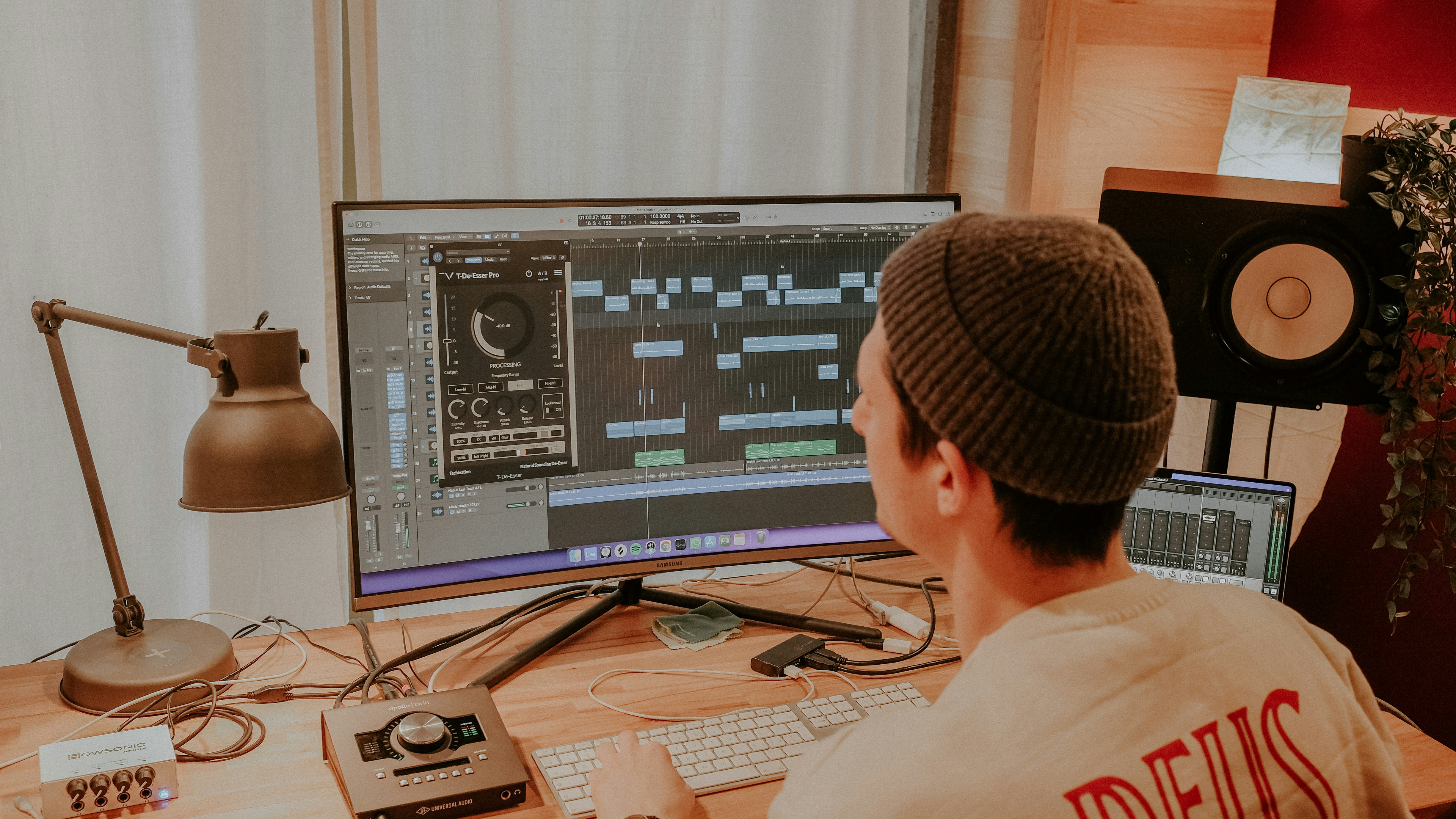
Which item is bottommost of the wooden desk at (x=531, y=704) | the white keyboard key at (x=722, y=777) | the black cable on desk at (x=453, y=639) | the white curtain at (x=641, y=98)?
the wooden desk at (x=531, y=704)

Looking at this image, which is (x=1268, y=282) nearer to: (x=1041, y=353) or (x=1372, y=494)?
(x=1372, y=494)

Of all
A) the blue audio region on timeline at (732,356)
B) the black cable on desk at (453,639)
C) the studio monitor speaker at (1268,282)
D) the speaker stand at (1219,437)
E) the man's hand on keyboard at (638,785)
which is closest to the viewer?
the man's hand on keyboard at (638,785)

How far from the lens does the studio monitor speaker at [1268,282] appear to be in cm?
150

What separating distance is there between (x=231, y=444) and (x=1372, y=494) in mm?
1899

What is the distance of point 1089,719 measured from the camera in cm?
73

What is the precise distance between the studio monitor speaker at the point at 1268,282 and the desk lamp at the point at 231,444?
1.10 meters

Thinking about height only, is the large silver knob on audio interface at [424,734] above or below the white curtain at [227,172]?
below

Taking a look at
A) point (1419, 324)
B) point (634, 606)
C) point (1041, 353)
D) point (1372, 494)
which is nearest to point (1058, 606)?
point (1041, 353)

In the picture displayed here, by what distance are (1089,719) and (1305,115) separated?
1.31 meters

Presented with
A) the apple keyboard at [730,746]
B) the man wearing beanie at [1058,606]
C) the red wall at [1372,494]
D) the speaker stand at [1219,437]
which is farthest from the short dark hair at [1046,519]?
the red wall at [1372,494]

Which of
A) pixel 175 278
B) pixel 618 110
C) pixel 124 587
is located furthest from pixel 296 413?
pixel 618 110

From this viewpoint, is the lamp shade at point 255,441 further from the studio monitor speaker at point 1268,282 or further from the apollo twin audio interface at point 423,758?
the studio monitor speaker at point 1268,282

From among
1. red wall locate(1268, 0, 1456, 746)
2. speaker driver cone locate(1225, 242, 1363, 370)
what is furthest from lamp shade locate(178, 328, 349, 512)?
red wall locate(1268, 0, 1456, 746)

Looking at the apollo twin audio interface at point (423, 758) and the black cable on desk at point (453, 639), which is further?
the black cable on desk at point (453, 639)
